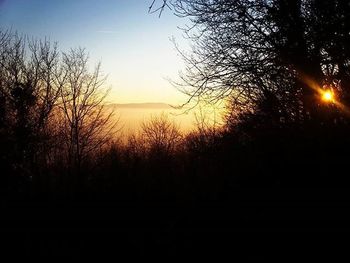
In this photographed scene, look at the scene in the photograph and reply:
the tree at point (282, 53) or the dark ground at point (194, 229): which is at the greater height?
the tree at point (282, 53)

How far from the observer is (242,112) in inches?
500

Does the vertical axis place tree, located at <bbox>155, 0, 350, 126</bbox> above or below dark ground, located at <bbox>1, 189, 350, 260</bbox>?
above

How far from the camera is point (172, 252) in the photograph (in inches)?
266

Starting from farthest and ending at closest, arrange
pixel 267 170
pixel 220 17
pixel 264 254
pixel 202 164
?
1. pixel 202 164
2. pixel 220 17
3. pixel 267 170
4. pixel 264 254

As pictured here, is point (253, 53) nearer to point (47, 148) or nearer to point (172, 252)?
point (172, 252)

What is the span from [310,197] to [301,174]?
37.5 inches

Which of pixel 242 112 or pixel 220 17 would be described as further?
pixel 242 112

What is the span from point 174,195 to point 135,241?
2066 millimetres

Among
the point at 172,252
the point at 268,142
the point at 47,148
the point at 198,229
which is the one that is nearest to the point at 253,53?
the point at 268,142

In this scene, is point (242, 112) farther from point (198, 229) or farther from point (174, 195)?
point (198, 229)

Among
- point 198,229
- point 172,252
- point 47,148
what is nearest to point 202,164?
point 198,229

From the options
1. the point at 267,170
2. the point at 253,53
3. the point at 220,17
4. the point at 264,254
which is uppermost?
the point at 220,17

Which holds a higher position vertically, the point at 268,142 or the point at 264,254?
the point at 268,142

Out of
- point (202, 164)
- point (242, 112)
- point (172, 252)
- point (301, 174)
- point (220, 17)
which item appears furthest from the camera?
point (242, 112)
